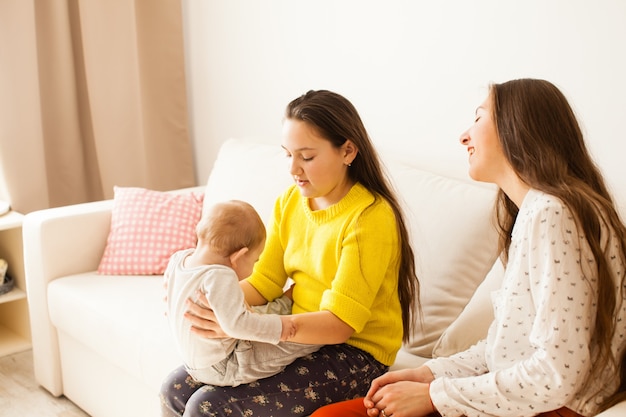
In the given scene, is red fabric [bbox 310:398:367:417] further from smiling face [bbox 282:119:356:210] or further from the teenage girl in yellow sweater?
smiling face [bbox 282:119:356:210]

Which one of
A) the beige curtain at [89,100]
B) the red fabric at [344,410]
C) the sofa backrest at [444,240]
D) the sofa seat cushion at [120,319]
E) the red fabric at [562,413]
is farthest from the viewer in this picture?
the beige curtain at [89,100]

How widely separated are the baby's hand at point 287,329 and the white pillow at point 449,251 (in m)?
0.48

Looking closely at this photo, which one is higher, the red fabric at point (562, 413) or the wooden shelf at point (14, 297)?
the red fabric at point (562, 413)

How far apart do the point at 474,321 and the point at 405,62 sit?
Answer: 102cm

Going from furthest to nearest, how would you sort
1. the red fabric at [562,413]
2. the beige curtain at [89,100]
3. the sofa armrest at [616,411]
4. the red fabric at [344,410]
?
the beige curtain at [89,100], the red fabric at [344,410], the red fabric at [562,413], the sofa armrest at [616,411]

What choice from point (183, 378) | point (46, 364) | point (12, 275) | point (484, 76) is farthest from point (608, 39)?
point (12, 275)

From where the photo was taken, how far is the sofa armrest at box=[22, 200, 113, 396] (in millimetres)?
2674

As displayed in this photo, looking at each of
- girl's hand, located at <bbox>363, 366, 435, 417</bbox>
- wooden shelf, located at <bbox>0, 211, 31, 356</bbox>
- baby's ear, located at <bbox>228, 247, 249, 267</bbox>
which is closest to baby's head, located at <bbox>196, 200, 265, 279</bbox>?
baby's ear, located at <bbox>228, 247, 249, 267</bbox>

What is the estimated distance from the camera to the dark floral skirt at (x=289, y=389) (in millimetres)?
1729

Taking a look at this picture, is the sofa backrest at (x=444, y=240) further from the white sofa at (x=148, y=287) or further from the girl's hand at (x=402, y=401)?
the girl's hand at (x=402, y=401)

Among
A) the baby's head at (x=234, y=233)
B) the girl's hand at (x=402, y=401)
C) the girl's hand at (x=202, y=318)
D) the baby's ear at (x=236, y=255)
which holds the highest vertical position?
the baby's head at (x=234, y=233)

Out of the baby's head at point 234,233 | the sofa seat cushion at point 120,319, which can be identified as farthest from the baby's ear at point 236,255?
the sofa seat cushion at point 120,319

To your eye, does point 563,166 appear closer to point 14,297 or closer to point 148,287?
point 148,287

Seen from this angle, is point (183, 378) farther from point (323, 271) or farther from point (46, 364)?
point (46, 364)
